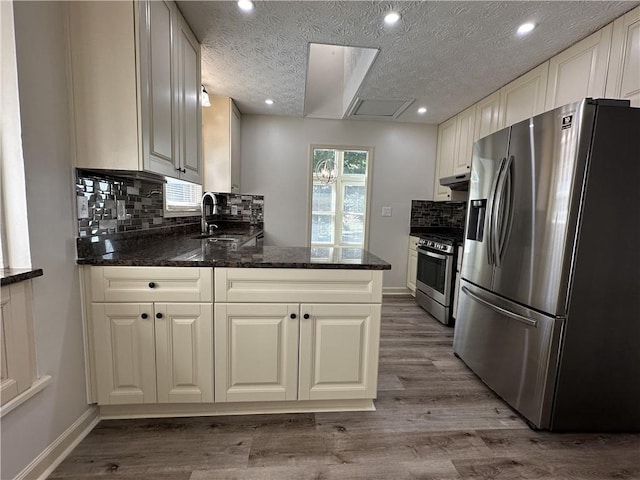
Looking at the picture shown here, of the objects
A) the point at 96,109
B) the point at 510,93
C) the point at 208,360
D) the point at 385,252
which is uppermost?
the point at 510,93

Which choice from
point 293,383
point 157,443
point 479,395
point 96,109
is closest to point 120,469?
point 157,443

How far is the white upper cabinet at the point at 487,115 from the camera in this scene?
109 inches

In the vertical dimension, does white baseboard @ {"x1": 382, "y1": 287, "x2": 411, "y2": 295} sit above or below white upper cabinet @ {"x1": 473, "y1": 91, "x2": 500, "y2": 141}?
below

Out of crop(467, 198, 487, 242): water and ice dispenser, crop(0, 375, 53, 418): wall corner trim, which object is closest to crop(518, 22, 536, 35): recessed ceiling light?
crop(467, 198, 487, 242): water and ice dispenser

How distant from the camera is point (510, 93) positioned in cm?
259

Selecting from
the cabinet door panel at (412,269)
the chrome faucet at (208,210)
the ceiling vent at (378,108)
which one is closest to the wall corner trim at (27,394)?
the chrome faucet at (208,210)

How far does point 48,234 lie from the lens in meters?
1.28

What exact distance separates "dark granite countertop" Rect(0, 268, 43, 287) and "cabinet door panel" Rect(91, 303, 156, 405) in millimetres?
357

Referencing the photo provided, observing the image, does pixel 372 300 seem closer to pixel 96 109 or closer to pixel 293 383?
pixel 293 383

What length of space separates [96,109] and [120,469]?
1.67m

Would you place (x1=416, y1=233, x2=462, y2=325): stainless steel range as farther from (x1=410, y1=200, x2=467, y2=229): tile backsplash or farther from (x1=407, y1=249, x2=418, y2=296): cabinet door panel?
(x1=410, y1=200, x2=467, y2=229): tile backsplash

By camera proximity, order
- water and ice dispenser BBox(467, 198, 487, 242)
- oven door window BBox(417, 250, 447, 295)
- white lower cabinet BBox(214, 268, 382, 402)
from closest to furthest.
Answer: white lower cabinet BBox(214, 268, 382, 402)
water and ice dispenser BBox(467, 198, 487, 242)
oven door window BBox(417, 250, 447, 295)

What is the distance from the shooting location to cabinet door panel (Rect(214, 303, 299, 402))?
1562 mm

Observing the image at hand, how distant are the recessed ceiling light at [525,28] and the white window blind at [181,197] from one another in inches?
101
